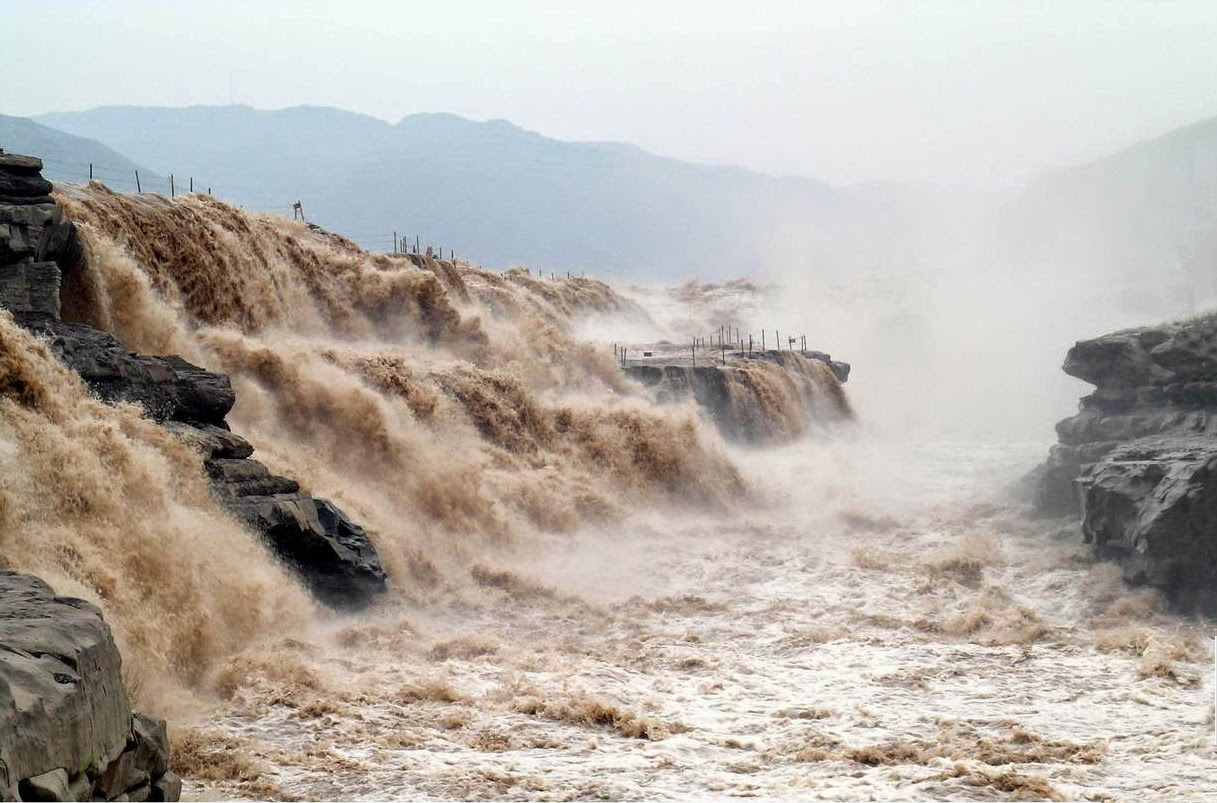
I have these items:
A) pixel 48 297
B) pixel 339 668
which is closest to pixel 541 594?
pixel 339 668

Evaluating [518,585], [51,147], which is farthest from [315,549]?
[51,147]

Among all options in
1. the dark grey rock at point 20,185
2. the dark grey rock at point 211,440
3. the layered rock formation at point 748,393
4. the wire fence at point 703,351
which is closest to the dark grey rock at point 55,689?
the dark grey rock at point 211,440

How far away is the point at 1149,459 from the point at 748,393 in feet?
44.2

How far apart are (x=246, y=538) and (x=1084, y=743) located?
9.11 m

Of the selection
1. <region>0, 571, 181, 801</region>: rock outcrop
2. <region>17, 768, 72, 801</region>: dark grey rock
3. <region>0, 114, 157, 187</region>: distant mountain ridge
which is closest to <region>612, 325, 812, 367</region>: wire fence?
<region>0, 571, 181, 801</region>: rock outcrop

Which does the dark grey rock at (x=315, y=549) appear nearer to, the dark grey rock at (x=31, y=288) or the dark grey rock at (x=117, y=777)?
the dark grey rock at (x=31, y=288)

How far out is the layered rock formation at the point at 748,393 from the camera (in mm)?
27844

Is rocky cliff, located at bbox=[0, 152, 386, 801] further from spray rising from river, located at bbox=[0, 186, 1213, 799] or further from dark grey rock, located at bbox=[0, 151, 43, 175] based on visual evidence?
spray rising from river, located at bbox=[0, 186, 1213, 799]

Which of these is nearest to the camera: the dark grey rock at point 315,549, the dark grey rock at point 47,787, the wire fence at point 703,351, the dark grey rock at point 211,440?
the dark grey rock at point 47,787

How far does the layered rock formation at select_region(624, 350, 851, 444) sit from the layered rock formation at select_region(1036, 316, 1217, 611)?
26.5 feet

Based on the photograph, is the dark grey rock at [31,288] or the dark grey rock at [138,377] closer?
the dark grey rock at [138,377]

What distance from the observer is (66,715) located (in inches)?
216

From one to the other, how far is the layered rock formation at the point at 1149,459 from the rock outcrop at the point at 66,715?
13.1 meters

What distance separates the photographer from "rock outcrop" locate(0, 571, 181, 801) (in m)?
5.05
